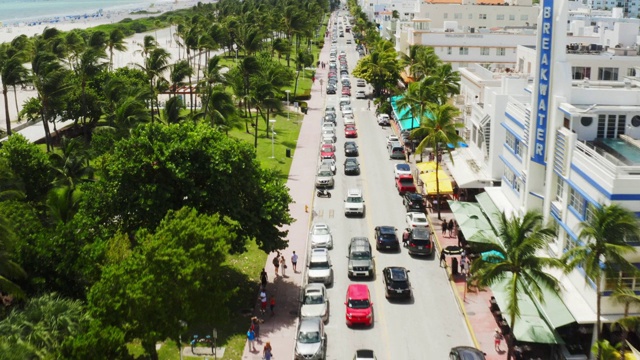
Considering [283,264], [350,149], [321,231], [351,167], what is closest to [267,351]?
[283,264]

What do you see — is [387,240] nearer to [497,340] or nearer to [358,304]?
[358,304]

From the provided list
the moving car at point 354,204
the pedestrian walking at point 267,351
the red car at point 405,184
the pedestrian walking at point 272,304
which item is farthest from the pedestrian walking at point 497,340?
the red car at point 405,184

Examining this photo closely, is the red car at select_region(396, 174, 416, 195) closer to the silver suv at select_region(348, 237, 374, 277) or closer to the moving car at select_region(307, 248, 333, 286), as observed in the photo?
the silver suv at select_region(348, 237, 374, 277)

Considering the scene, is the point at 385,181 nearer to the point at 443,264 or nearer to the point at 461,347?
the point at 443,264

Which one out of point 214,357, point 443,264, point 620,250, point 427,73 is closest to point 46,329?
point 214,357

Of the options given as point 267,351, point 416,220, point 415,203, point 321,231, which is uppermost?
point 415,203

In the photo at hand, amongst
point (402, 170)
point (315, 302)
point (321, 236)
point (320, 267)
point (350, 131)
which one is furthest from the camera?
point (350, 131)

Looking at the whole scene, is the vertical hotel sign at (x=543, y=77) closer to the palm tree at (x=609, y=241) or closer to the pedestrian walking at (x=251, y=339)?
the palm tree at (x=609, y=241)
